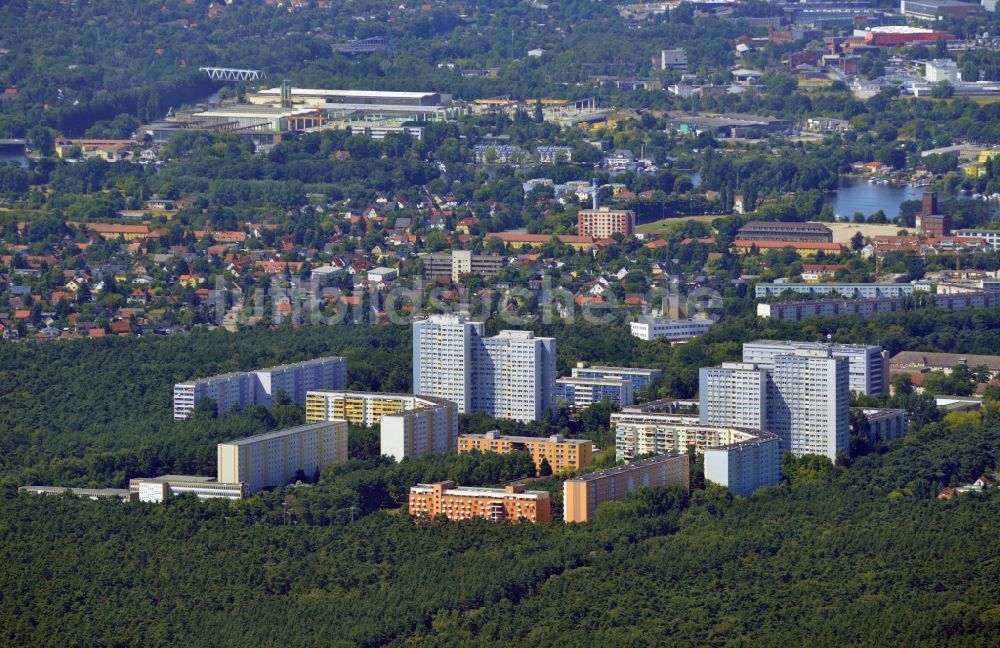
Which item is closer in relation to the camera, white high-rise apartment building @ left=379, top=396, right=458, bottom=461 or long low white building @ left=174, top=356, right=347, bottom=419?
white high-rise apartment building @ left=379, top=396, right=458, bottom=461

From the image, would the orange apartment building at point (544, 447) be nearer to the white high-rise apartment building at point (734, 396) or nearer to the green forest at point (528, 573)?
the white high-rise apartment building at point (734, 396)

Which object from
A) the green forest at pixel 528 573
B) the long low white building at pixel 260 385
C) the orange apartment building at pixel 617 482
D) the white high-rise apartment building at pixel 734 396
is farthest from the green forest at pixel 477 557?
the white high-rise apartment building at pixel 734 396

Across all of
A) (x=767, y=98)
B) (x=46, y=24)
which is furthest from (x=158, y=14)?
(x=767, y=98)

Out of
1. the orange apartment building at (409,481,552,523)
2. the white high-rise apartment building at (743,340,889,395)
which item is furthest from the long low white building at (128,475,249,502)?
the white high-rise apartment building at (743,340,889,395)

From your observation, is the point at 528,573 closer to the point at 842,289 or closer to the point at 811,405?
the point at 811,405

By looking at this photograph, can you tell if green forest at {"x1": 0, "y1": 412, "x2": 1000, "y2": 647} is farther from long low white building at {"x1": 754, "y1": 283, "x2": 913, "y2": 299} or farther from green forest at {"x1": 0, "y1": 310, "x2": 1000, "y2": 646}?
long low white building at {"x1": 754, "y1": 283, "x2": 913, "y2": 299}

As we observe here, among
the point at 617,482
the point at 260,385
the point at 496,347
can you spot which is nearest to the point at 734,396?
the point at 617,482
